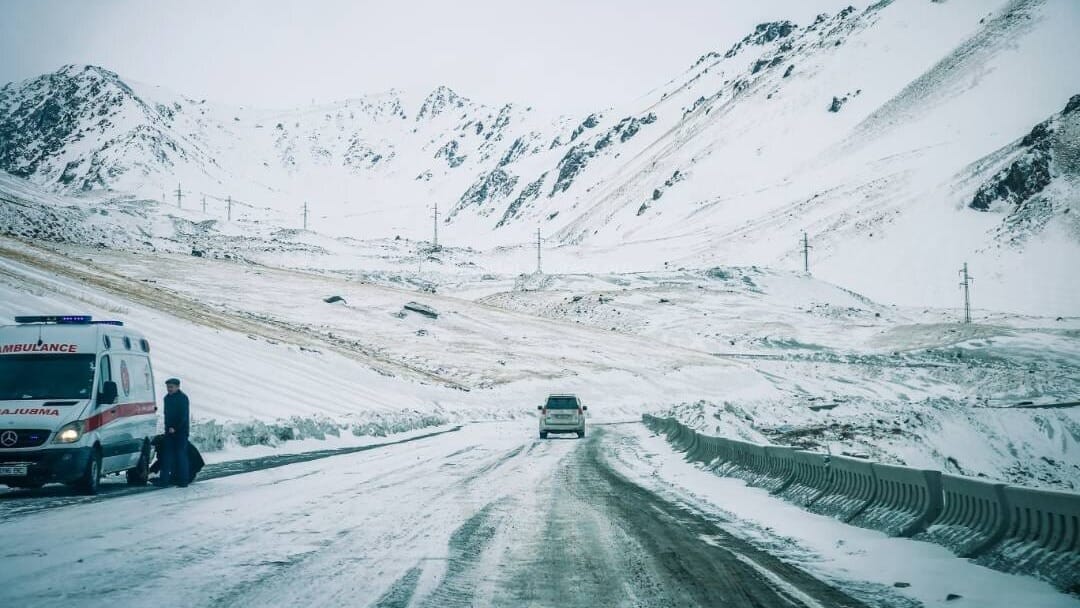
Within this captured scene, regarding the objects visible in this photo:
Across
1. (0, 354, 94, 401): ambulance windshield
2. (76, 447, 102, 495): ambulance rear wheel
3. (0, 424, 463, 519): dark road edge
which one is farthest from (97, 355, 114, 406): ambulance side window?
(0, 424, 463, 519): dark road edge

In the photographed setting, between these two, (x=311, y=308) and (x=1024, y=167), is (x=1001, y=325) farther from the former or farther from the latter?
(x=311, y=308)

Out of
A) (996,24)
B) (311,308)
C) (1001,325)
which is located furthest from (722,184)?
(311,308)

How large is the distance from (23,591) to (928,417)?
31.8 meters

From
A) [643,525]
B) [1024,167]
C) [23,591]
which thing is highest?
[1024,167]

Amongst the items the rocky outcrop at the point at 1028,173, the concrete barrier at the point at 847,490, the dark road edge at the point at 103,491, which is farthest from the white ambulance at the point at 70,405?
the rocky outcrop at the point at 1028,173

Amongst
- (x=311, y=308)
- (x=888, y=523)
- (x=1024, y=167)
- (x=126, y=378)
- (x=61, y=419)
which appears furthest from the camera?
(x=1024, y=167)

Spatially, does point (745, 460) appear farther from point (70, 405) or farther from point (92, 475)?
point (70, 405)

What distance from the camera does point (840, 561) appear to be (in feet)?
31.5

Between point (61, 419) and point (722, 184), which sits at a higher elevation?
point (722, 184)

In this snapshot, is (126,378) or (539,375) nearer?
(126,378)

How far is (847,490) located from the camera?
1321 centimetres

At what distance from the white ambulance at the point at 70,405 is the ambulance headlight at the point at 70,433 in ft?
0.04

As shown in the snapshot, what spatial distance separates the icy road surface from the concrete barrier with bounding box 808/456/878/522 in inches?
66.5

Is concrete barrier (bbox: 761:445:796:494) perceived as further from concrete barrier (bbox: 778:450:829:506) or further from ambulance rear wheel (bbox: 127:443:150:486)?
ambulance rear wheel (bbox: 127:443:150:486)
